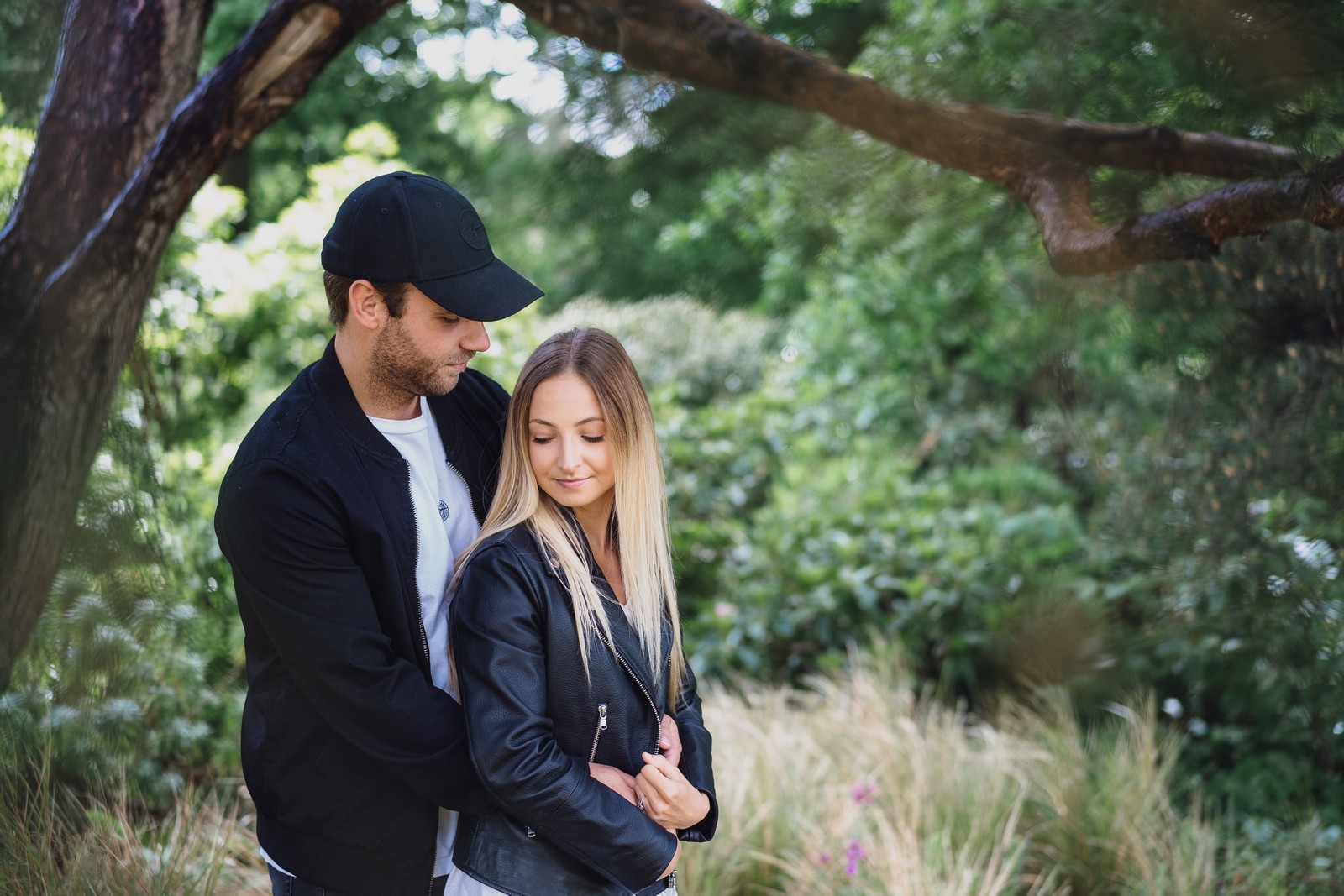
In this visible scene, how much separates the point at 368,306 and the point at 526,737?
815 mm

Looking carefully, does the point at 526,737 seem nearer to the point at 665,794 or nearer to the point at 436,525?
the point at 665,794

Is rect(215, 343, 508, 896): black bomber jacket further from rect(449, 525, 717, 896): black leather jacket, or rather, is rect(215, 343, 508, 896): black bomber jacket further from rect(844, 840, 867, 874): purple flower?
rect(844, 840, 867, 874): purple flower

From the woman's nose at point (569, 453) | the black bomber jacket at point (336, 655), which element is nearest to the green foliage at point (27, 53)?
the black bomber jacket at point (336, 655)

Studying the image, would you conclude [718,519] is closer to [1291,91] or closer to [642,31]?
[642,31]

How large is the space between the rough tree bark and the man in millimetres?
711

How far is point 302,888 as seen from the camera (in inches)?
76.6

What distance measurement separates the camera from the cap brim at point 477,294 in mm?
1915

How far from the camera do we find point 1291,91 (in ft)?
7.66

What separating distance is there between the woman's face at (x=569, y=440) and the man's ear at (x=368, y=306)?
31 cm

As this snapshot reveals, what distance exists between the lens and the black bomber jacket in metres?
1.78

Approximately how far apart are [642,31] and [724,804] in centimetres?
235

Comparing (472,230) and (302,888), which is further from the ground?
(472,230)

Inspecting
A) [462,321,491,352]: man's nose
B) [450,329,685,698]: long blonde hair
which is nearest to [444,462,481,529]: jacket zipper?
[450,329,685,698]: long blonde hair

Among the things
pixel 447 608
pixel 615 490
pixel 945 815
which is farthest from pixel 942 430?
pixel 447 608
